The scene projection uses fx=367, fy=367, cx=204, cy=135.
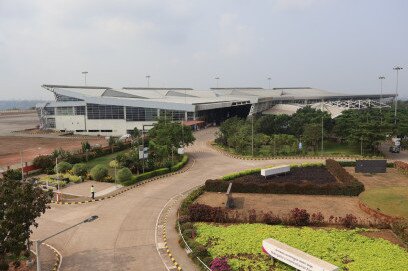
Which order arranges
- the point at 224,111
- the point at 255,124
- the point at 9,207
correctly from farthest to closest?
the point at 224,111 → the point at 255,124 → the point at 9,207

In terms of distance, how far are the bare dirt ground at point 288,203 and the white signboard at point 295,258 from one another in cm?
860

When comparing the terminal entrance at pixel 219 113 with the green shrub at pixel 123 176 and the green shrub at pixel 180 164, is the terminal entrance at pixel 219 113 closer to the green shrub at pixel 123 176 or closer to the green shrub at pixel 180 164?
the green shrub at pixel 180 164

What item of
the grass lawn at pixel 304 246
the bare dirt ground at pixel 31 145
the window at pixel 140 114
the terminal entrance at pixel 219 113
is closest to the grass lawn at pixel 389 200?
the grass lawn at pixel 304 246

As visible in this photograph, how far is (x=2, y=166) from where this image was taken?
49.5 metres

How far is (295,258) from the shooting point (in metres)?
19.4

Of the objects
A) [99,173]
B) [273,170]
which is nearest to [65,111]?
[99,173]

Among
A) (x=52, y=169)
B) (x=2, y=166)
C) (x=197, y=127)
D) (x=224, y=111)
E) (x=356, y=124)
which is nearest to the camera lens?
(x=52, y=169)

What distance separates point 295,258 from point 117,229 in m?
13.5

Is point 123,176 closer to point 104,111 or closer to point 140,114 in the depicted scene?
point 140,114

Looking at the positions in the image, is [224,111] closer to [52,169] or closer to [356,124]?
[356,124]

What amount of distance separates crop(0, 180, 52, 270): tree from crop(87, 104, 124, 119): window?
65593 mm

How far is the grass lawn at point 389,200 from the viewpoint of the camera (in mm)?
27781

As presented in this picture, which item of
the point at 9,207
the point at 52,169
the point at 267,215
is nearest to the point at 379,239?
the point at 267,215

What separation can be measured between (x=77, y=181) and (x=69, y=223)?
13.4 metres
